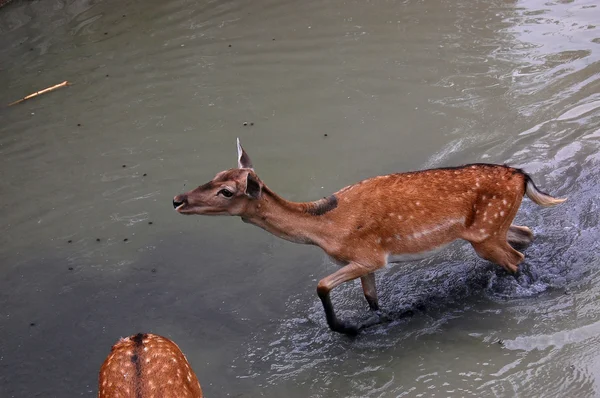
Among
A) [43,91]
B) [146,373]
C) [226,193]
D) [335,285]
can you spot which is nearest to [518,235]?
[335,285]

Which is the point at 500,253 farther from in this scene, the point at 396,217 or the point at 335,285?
the point at 335,285

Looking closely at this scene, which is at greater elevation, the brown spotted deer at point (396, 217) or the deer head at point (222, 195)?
the deer head at point (222, 195)

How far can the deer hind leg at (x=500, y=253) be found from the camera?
16.7ft

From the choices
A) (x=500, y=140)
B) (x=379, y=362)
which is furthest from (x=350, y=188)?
(x=500, y=140)

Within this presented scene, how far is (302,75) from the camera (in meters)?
8.31

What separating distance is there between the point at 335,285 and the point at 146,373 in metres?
1.58

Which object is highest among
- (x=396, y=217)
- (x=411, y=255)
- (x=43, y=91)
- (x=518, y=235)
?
(x=43, y=91)

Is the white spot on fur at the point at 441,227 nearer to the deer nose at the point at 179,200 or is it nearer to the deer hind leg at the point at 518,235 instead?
the deer hind leg at the point at 518,235

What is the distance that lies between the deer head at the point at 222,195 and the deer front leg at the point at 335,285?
757 millimetres

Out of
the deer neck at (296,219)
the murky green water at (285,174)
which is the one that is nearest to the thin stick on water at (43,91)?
the murky green water at (285,174)

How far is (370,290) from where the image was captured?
5215 mm

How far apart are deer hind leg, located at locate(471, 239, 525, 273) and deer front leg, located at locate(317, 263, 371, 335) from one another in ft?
2.71

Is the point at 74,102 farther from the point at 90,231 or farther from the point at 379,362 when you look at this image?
the point at 379,362

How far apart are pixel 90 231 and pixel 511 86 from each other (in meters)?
4.37
